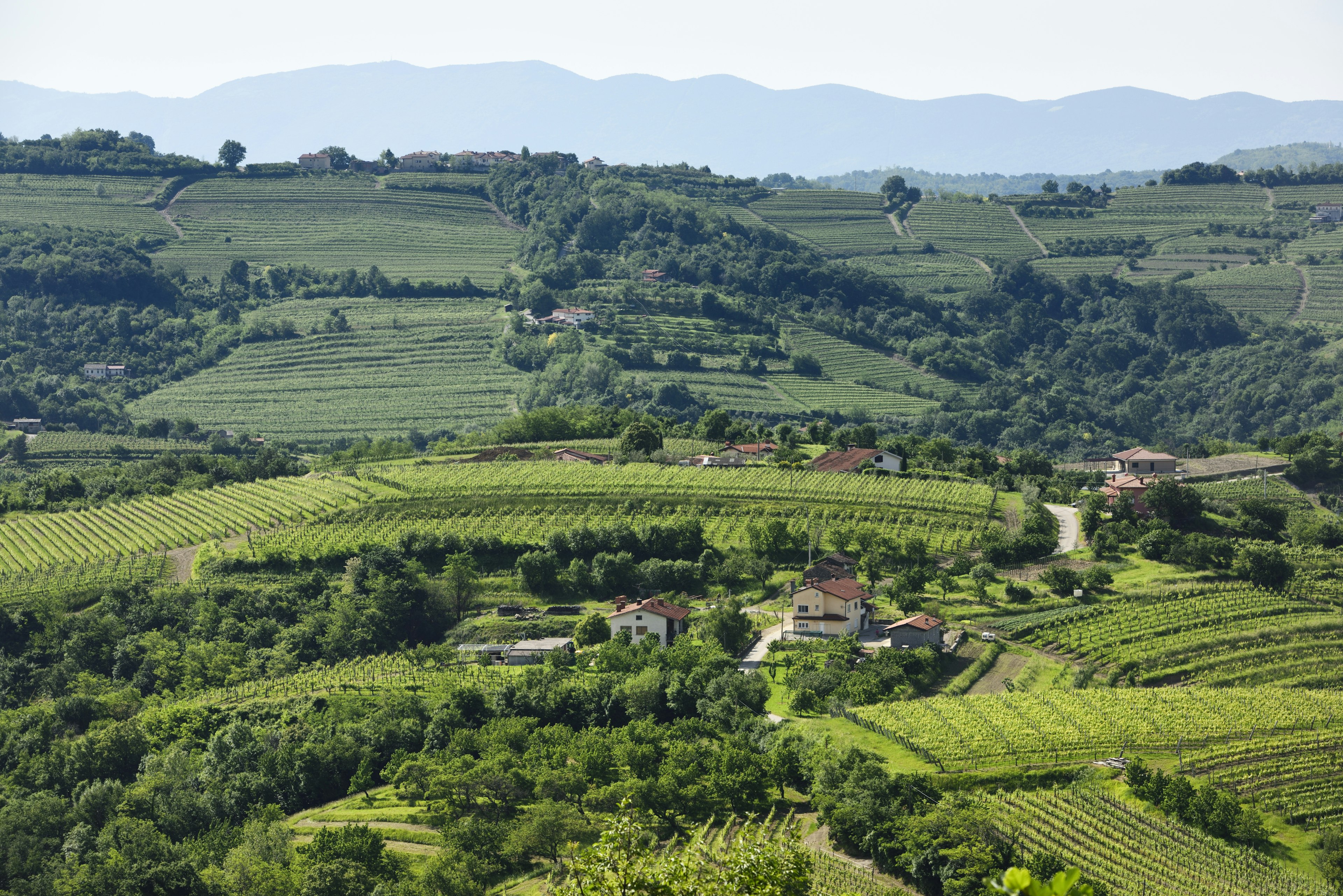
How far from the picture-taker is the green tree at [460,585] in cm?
6066

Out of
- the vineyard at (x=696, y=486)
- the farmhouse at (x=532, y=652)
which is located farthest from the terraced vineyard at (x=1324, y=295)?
the farmhouse at (x=532, y=652)

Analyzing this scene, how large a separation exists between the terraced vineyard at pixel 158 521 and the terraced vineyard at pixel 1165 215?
395 ft

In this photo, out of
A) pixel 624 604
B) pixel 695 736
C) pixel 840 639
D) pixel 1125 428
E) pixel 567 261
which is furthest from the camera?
pixel 567 261

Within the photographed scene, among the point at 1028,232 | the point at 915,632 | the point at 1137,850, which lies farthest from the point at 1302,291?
the point at 1137,850

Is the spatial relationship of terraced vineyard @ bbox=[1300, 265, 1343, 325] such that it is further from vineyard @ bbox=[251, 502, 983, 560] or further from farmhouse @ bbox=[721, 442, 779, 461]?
vineyard @ bbox=[251, 502, 983, 560]

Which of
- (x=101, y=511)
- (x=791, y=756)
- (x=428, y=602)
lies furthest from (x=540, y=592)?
(x=101, y=511)

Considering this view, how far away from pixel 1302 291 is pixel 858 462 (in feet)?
321

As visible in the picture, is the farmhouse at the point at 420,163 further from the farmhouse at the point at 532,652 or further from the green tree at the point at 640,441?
the farmhouse at the point at 532,652

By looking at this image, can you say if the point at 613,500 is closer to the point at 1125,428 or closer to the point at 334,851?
the point at 334,851

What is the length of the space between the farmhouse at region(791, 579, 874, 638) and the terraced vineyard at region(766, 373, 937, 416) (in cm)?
6553

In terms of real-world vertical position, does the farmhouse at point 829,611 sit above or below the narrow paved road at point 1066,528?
below

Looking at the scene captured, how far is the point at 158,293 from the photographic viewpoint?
138500mm

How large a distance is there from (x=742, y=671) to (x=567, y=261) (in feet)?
345

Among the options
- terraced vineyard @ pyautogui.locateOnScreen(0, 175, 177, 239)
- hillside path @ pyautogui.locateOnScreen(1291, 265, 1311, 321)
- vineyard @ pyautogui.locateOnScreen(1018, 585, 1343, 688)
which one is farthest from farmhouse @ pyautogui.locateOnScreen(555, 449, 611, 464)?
hillside path @ pyautogui.locateOnScreen(1291, 265, 1311, 321)
